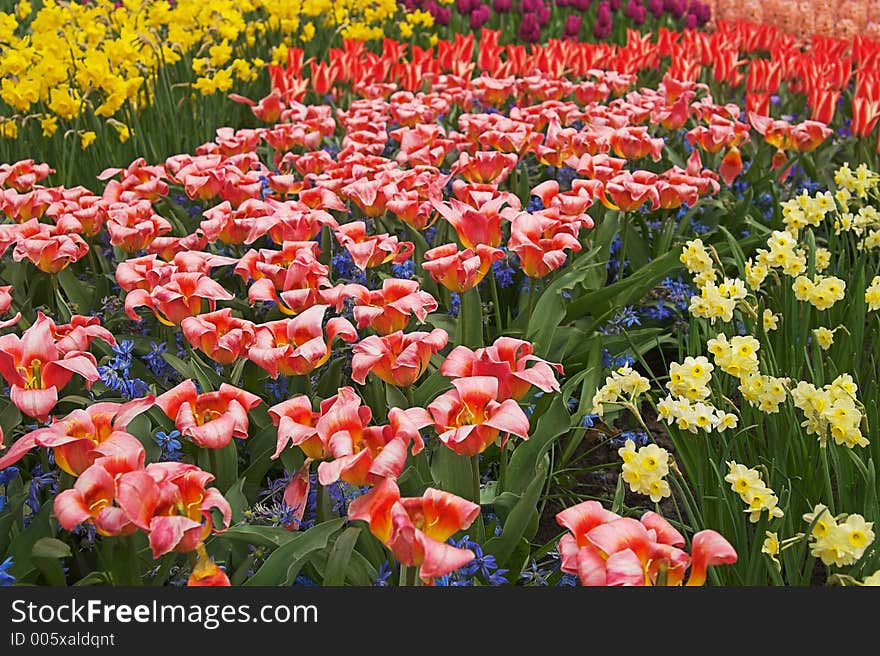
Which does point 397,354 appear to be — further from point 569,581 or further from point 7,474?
point 7,474

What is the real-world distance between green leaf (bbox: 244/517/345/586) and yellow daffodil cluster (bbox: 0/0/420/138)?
259 cm

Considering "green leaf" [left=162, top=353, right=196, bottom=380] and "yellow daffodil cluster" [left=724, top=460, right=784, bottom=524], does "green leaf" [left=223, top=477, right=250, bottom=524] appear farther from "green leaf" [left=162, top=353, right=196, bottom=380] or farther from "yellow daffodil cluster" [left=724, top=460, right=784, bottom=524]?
"yellow daffodil cluster" [left=724, top=460, right=784, bottom=524]

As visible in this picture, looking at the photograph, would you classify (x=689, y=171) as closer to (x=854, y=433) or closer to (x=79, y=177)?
(x=854, y=433)

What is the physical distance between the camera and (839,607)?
1396mm

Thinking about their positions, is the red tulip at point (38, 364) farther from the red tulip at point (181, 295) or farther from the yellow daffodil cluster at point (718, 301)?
the yellow daffodil cluster at point (718, 301)

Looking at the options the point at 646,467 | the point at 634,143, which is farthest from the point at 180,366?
the point at 634,143

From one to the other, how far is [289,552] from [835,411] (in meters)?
1.00

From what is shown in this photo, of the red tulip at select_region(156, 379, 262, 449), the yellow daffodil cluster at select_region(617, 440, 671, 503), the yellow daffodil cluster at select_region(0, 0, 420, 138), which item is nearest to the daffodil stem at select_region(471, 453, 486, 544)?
the yellow daffodil cluster at select_region(617, 440, 671, 503)

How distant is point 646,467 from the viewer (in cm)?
153

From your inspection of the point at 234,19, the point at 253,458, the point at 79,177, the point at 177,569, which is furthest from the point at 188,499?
the point at 234,19

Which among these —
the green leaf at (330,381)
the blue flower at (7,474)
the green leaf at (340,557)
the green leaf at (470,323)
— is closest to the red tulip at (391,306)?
the green leaf at (330,381)

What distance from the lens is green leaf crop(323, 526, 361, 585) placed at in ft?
5.14

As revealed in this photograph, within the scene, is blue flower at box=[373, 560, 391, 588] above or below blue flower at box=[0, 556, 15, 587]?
below

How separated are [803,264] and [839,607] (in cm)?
104
